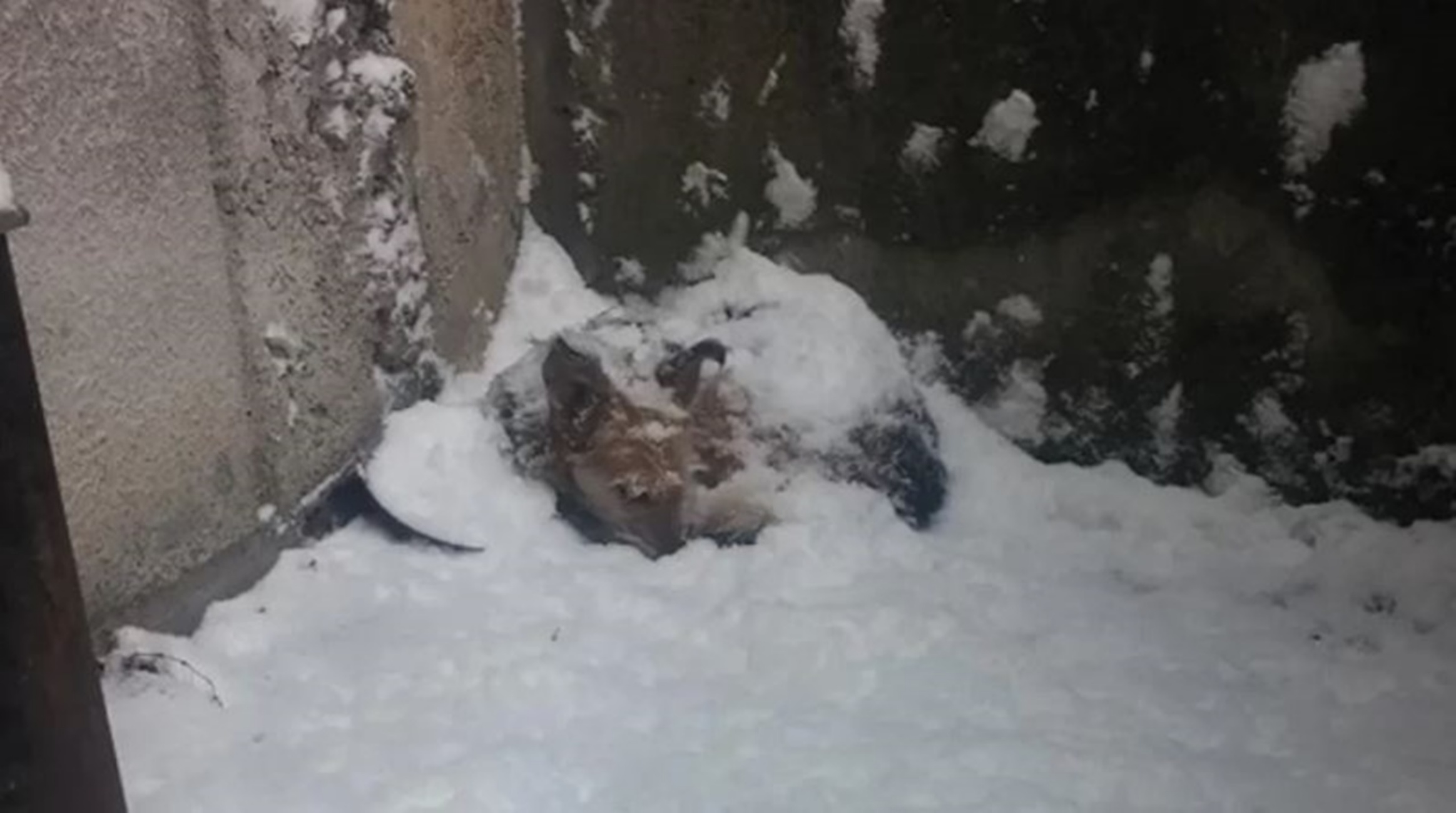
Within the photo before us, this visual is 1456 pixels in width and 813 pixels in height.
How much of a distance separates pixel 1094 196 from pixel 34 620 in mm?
1763

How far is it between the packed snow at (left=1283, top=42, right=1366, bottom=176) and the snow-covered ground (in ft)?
1.76

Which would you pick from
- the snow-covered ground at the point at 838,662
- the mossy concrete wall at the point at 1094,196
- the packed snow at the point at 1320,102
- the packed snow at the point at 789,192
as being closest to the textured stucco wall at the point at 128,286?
the snow-covered ground at the point at 838,662

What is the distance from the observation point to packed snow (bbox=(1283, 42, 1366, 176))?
2299 millimetres

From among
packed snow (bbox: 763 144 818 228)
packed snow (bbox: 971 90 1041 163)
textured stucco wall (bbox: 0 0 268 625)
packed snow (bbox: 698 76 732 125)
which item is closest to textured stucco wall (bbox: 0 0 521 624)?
textured stucco wall (bbox: 0 0 268 625)

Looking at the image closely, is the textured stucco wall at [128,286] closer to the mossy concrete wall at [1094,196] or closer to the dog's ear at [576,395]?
the dog's ear at [576,395]

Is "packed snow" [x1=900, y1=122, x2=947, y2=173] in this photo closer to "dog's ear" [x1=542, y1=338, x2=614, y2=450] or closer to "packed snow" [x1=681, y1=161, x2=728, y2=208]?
"packed snow" [x1=681, y1=161, x2=728, y2=208]

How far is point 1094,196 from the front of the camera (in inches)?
99.3

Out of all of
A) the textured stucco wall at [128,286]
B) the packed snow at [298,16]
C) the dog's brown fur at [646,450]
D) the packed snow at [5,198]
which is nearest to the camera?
the packed snow at [5,198]

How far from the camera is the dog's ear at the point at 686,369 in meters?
2.56

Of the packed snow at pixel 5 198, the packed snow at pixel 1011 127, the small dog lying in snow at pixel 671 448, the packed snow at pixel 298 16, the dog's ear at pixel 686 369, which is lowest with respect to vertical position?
the small dog lying in snow at pixel 671 448

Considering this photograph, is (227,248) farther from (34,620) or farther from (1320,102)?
(1320,102)

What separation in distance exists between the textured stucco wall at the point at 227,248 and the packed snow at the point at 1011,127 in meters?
0.87

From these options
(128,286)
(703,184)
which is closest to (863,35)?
(703,184)

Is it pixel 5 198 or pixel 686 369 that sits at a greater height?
pixel 5 198
